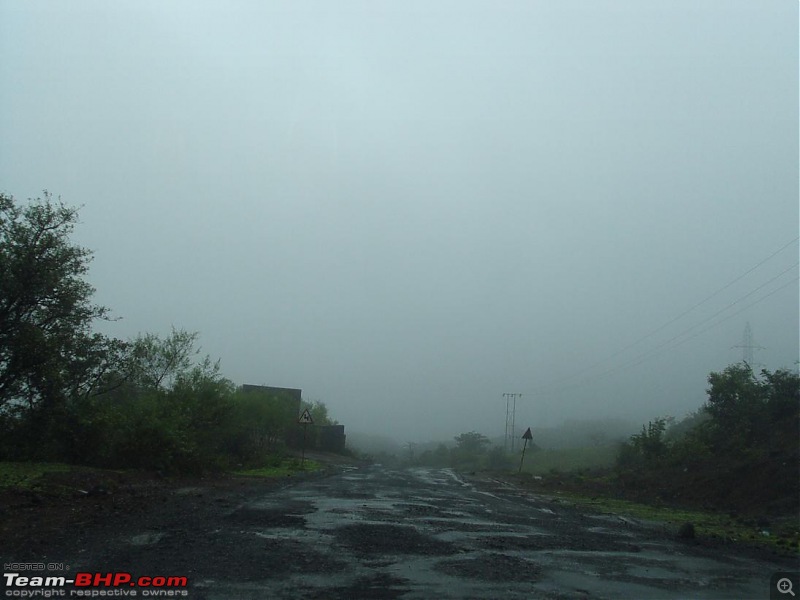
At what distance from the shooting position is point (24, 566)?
7699mm

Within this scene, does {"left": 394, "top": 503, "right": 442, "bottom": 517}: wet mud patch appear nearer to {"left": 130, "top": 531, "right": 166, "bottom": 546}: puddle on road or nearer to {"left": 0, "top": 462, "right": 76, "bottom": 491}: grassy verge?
{"left": 130, "top": 531, "right": 166, "bottom": 546}: puddle on road

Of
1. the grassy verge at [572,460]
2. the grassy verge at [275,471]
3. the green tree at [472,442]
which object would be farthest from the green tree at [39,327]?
the green tree at [472,442]

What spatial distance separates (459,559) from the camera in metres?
9.03

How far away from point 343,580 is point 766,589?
507 cm

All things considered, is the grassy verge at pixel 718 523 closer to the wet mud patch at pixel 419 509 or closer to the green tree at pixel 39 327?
the wet mud patch at pixel 419 509

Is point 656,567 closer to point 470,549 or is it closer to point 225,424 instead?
point 470,549

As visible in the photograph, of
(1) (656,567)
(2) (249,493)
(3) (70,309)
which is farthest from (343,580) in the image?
(3) (70,309)

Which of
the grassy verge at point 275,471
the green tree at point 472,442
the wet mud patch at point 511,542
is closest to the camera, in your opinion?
the wet mud patch at point 511,542

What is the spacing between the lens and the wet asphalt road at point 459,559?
7273 mm

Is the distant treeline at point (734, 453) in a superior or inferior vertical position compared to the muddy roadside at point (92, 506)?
superior

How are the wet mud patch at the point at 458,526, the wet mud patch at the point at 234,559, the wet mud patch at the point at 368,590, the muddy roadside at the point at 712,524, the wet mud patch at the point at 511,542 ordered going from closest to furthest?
the wet mud patch at the point at 368,590 → the wet mud patch at the point at 234,559 → the wet mud patch at the point at 511,542 → the muddy roadside at the point at 712,524 → the wet mud patch at the point at 458,526

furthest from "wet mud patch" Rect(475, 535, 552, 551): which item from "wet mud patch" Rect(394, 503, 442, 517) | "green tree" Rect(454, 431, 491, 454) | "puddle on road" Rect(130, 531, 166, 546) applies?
"green tree" Rect(454, 431, 491, 454)

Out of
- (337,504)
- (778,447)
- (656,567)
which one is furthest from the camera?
(778,447)

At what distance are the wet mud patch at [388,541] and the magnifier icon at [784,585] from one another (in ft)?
13.5
